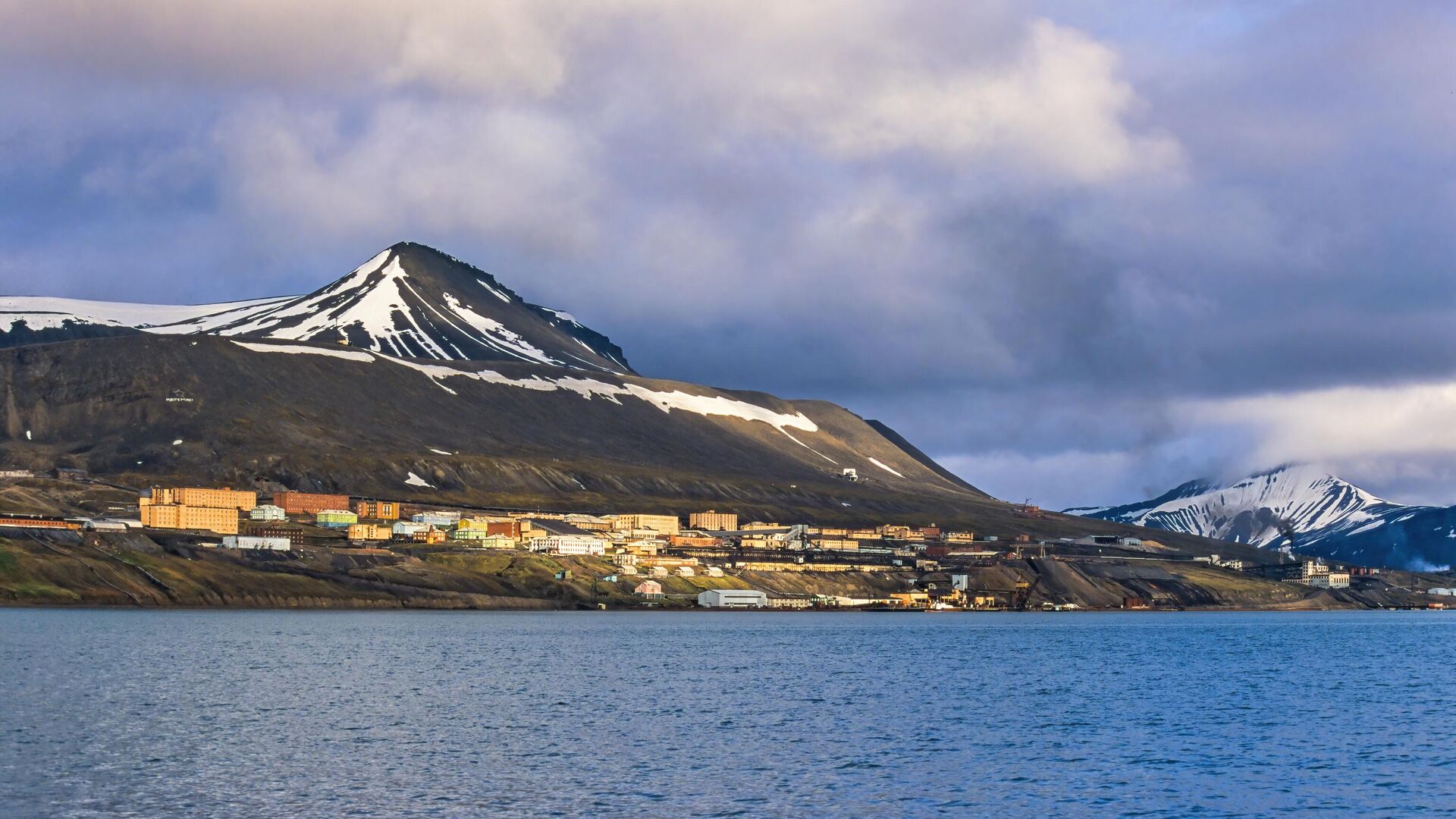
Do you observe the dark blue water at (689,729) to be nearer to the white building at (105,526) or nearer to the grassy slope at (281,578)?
the grassy slope at (281,578)

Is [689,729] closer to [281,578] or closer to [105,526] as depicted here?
[281,578]

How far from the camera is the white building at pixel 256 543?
179750 mm

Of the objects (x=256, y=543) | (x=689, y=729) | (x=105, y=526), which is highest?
(x=105, y=526)

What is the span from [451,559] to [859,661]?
306 feet

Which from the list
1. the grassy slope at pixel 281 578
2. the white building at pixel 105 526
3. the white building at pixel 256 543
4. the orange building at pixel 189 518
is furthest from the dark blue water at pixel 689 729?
the orange building at pixel 189 518

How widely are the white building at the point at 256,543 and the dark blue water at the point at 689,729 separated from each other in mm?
57861

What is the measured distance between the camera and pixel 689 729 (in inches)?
2571

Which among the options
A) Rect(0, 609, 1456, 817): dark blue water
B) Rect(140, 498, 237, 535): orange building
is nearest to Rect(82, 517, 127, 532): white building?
Rect(140, 498, 237, 535): orange building

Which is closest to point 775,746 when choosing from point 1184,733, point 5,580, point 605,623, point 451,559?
point 1184,733

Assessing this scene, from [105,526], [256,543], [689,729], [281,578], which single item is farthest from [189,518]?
[689,729]

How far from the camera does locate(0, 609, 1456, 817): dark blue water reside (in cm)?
4791

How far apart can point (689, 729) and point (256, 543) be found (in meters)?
127

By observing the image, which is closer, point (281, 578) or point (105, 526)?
point (281, 578)

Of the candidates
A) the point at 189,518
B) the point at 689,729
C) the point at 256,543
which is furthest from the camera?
the point at 189,518
